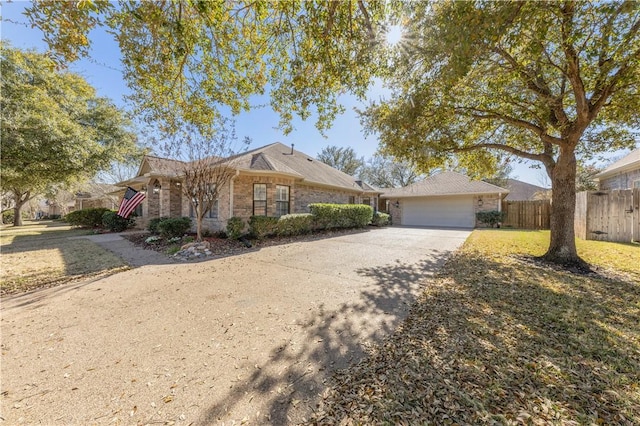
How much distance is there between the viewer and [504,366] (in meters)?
2.49

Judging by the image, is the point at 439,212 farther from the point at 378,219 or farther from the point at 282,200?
the point at 282,200

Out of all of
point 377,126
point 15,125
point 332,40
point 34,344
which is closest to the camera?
point 34,344

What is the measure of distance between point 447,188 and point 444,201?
1.03 m

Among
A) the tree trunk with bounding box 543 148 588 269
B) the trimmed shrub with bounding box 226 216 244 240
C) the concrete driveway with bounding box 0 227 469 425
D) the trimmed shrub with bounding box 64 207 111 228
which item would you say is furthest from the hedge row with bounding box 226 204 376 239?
the trimmed shrub with bounding box 64 207 111 228

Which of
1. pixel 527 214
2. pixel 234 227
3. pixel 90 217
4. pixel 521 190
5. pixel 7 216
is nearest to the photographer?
pixel 234 227

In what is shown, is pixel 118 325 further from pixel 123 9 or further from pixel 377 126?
pixel 377 126

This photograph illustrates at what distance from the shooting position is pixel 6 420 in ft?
6.43

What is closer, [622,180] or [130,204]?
[130,204]

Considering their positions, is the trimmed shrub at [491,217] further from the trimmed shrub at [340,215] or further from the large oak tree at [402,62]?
the large oak tree at [402,62]

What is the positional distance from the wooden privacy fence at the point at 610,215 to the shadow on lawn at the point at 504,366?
7.84 meters

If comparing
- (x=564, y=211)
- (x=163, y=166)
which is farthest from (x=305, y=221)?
(x=564, y=211)

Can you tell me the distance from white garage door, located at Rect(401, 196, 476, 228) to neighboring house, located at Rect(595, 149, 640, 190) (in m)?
6.59

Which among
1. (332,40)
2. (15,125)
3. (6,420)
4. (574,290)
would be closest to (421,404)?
(6,420)

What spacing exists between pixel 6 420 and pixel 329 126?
7360mm
